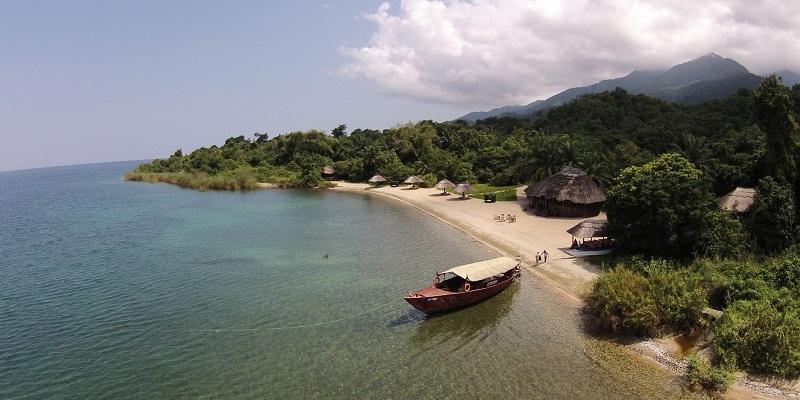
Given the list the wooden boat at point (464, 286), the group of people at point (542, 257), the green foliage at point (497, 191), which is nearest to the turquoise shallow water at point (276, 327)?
the wooden boat at point (464, 286)

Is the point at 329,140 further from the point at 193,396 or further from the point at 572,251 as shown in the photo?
the point at 193,396

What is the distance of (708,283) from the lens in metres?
20.9

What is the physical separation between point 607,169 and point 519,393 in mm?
34545

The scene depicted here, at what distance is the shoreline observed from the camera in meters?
16.6

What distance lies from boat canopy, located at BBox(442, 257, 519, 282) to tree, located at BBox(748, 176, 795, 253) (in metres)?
13.8

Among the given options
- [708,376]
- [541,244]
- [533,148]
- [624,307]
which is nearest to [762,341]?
[708,376]

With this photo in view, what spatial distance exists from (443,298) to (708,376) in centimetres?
1074

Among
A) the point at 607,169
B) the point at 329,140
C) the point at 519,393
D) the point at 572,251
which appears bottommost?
the point at 519,393

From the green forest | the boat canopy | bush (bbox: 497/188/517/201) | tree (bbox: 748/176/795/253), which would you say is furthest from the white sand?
tree (bbox: 748/176/795/253)

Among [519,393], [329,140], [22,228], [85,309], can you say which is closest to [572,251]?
[519,393]

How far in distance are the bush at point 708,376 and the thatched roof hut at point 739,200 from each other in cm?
1810

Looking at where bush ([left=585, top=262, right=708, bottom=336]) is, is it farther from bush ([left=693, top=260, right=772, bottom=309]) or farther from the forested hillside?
the forested hillside

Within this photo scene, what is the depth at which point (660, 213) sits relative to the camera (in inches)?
983

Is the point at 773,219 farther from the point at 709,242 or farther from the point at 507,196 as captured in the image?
the point at 507,196
